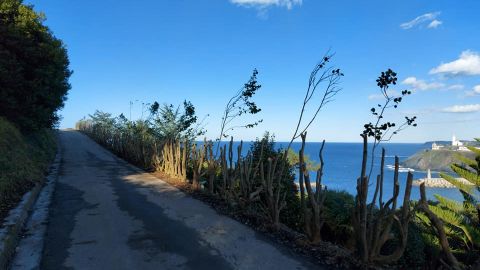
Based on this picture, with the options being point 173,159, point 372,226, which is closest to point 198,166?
point 173,159

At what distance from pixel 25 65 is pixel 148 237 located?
1393 cm

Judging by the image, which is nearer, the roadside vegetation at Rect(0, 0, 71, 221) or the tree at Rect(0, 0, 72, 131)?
the roadside vegetation at Rect(0, 0, 71, 221)

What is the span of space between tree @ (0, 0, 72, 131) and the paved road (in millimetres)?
8073

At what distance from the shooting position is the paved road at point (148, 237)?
5117mm

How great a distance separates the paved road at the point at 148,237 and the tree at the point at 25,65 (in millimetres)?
8073

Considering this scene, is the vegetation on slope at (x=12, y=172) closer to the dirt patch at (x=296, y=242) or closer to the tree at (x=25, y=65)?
the tree at (x=25, y=65)

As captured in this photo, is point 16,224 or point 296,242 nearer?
point 296,242

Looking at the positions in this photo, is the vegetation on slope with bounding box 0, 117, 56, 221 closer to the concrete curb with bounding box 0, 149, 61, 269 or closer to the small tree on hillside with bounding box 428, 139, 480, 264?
the concrete curb with bounding box 0, 149, 61, 269

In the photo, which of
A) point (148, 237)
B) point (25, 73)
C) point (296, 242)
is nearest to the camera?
point (296, 242)

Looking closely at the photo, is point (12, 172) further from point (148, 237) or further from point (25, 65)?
point (25, 65)

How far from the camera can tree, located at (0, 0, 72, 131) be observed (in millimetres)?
15742

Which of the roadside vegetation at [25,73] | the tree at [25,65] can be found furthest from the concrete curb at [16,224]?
the tree at [25,65]

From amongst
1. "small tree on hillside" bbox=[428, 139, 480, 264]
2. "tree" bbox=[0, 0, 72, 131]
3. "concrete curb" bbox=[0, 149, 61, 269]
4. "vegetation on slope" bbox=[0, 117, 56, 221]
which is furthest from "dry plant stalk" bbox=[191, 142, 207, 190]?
"tree" bbox=[0, 0, 72, 131]

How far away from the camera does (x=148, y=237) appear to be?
629cm
